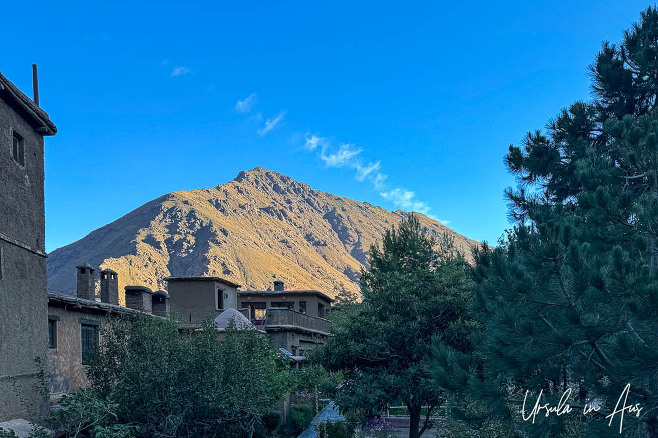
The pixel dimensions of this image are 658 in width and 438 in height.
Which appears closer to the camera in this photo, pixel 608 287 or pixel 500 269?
pixel 608 287

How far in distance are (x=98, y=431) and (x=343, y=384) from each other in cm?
791

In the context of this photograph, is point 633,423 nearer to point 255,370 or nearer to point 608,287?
point 608,287

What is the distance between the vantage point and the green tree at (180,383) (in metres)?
15.6

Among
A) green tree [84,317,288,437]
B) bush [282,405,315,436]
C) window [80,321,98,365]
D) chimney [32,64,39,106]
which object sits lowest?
bush [282,405,315,436]

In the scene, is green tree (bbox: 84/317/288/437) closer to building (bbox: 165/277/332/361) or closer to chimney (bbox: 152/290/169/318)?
chimney (bbox: 152/290/169/318)

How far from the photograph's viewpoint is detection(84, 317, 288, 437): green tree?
15.6m

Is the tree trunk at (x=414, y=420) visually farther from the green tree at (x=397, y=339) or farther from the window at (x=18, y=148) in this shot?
the window at (x=18, y=148)

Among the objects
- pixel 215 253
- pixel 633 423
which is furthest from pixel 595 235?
pixel 215 253

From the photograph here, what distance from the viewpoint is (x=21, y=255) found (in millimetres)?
15484

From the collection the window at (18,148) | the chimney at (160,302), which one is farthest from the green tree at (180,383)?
the chimney at (160,302)

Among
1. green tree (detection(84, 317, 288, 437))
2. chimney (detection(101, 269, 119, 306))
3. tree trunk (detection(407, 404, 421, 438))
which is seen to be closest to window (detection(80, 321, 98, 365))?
green tree (detection(84, 317, 288, 437))

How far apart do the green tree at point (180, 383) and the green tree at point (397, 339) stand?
112 inches

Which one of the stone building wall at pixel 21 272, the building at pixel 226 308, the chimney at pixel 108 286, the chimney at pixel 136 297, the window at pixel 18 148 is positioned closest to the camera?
the stone building wall at pixel 21 272

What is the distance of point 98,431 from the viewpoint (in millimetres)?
13406
